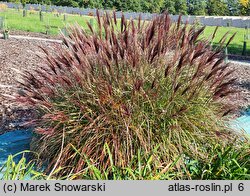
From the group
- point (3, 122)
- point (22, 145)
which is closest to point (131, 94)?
point (22, 145)

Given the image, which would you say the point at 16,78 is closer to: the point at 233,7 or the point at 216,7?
the point at 216,7

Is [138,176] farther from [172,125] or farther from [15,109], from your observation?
[15,109]

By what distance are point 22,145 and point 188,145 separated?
1.97 m

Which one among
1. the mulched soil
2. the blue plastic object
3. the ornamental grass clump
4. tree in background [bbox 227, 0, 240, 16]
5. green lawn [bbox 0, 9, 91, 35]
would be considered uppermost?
the ornamental grass clump

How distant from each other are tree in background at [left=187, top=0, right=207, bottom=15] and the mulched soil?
49546mm

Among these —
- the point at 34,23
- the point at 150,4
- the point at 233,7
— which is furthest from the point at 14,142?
the point at 233,7

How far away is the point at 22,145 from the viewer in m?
4.28

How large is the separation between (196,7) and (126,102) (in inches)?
2295

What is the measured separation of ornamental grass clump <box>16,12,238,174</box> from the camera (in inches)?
125

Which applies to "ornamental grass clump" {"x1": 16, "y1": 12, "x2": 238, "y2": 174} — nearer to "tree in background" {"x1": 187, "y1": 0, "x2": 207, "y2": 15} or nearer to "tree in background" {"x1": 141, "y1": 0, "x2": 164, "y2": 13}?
"tree in background" {"x1": 141, "y1": 0, "x2": 164, "y2": 13}

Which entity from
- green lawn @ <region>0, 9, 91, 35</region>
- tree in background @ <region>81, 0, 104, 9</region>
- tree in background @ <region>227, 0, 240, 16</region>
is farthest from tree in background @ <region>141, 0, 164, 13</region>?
green lawn @ <region>0, 9, 91, 35</region>

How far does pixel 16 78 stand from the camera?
179 inches

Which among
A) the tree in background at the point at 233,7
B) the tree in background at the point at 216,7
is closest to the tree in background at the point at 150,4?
the tree in background at the point at 216,7

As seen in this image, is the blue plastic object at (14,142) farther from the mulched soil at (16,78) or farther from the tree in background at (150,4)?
the tree in background at (150,4)
